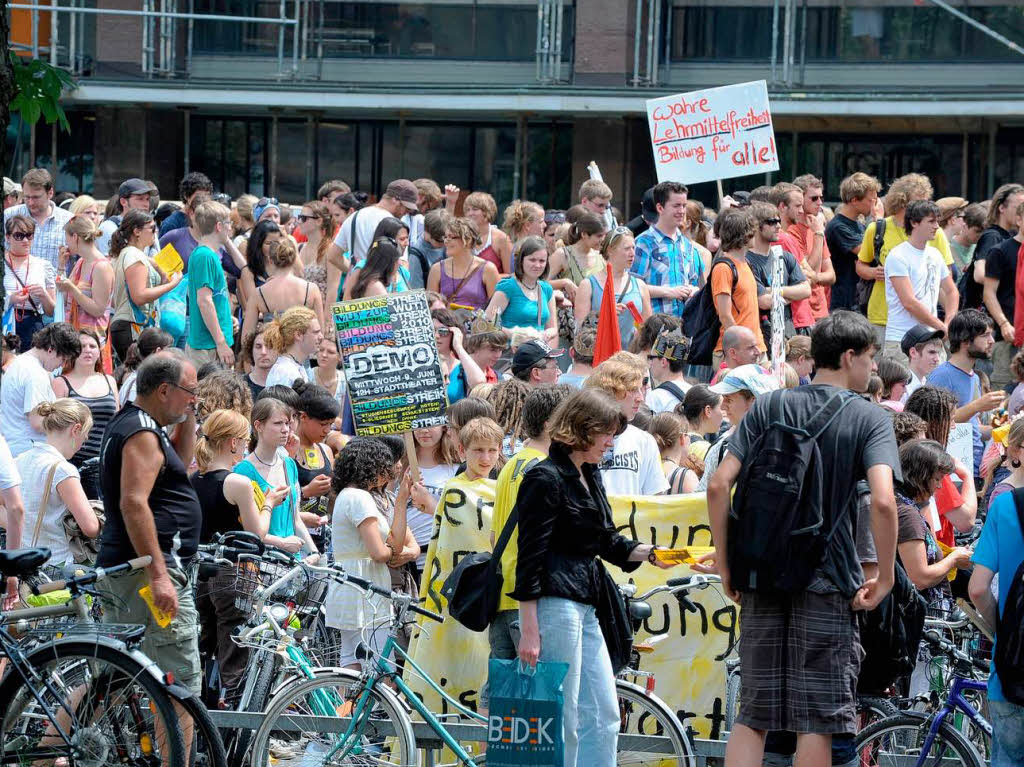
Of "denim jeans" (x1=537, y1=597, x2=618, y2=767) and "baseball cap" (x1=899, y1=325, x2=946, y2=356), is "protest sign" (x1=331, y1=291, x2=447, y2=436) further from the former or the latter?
"baseball cap" (x1=899, y1=325, x2=946, y2=356)

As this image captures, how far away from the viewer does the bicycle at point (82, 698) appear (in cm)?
627

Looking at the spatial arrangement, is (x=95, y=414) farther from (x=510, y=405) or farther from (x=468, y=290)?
(x=468, y=290)

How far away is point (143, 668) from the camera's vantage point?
631cm

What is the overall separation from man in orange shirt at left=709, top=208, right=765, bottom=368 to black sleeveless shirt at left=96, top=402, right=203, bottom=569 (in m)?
5.17

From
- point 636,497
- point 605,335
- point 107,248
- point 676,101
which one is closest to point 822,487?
point 636,497

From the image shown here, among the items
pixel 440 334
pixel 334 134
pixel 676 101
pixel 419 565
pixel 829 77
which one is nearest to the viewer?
pixel 419 565

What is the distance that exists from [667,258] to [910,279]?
185 cm

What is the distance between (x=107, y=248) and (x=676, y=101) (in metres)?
5.18

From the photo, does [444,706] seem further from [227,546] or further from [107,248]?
[107,248]

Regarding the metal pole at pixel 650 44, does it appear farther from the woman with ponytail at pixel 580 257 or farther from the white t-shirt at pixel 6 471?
the white t-shirt at pixel 6 471

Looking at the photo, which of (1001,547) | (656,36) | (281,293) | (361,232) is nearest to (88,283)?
(281,293)

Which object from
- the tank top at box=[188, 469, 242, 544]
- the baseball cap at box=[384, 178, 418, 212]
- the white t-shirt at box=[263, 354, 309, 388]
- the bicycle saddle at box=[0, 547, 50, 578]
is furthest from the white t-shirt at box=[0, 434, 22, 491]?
the baseball cap at box=[384, 178, 418, 212]

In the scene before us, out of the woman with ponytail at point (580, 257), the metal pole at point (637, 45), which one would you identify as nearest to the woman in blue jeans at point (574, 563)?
the woman with ponytail at point (580, 257)

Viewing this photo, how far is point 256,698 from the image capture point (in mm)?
7262
